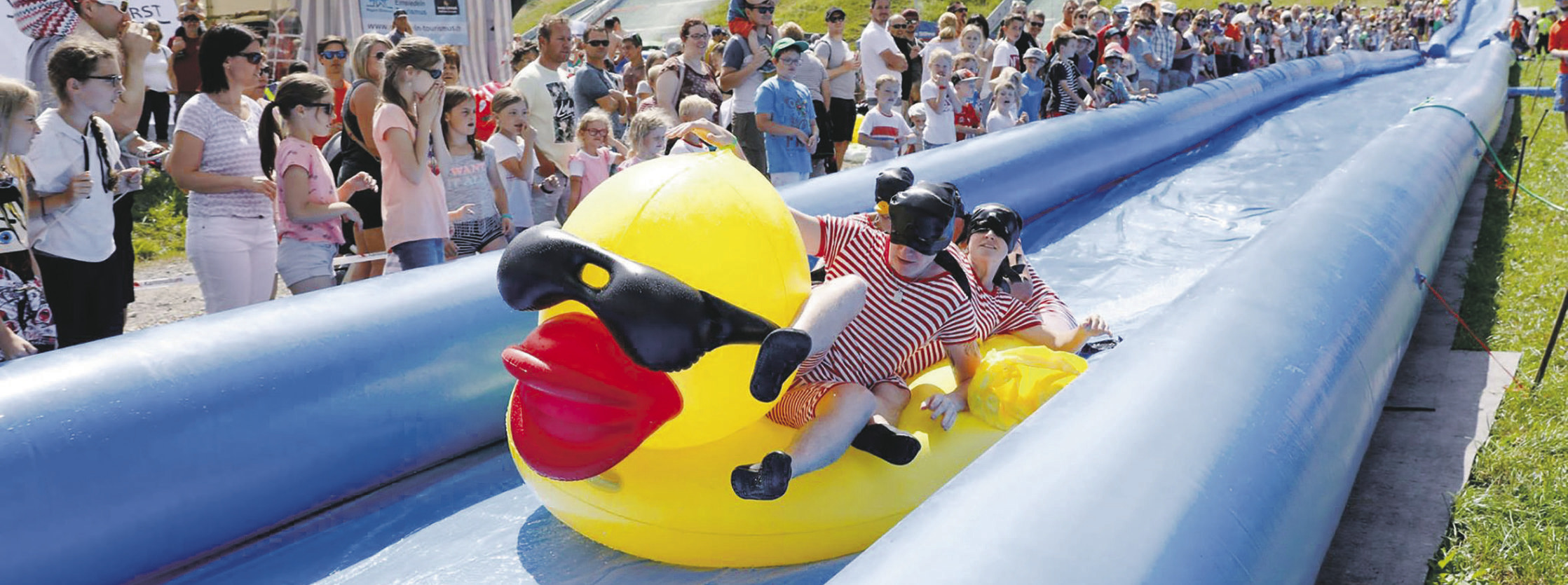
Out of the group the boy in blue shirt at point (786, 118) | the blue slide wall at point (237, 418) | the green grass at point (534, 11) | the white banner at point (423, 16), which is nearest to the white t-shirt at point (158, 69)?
the white banner at point (423, 16)

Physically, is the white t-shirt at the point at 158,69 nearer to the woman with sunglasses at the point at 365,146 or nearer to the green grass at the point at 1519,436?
the woman with sunglasses at the point at 365,146

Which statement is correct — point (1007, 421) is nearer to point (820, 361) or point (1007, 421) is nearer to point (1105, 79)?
point (820, 361)

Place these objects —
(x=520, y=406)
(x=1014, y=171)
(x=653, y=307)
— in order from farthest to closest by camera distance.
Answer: (x=1014, y=171) → (x=520, y=406) → (x=653, y=307)

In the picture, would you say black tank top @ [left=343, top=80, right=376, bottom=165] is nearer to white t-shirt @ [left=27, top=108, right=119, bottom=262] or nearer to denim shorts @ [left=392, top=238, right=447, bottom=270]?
denim shorts @ [left=392, top=238, right=447, bottom=270]

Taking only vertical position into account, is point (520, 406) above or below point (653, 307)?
below

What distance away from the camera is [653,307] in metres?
1.78

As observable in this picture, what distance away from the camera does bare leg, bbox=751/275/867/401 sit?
1.85 metres

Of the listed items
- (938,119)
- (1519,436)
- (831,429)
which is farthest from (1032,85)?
(831,429)

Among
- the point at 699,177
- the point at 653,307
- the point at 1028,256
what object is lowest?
the point at 1028,256

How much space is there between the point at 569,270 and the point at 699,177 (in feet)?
1.15

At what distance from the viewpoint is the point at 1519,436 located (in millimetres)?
3084

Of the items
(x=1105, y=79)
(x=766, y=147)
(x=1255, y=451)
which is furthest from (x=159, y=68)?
(x=1255, y=451)

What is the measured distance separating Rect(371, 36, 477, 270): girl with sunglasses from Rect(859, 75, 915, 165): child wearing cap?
264 cm

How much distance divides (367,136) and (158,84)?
14.7 feet
